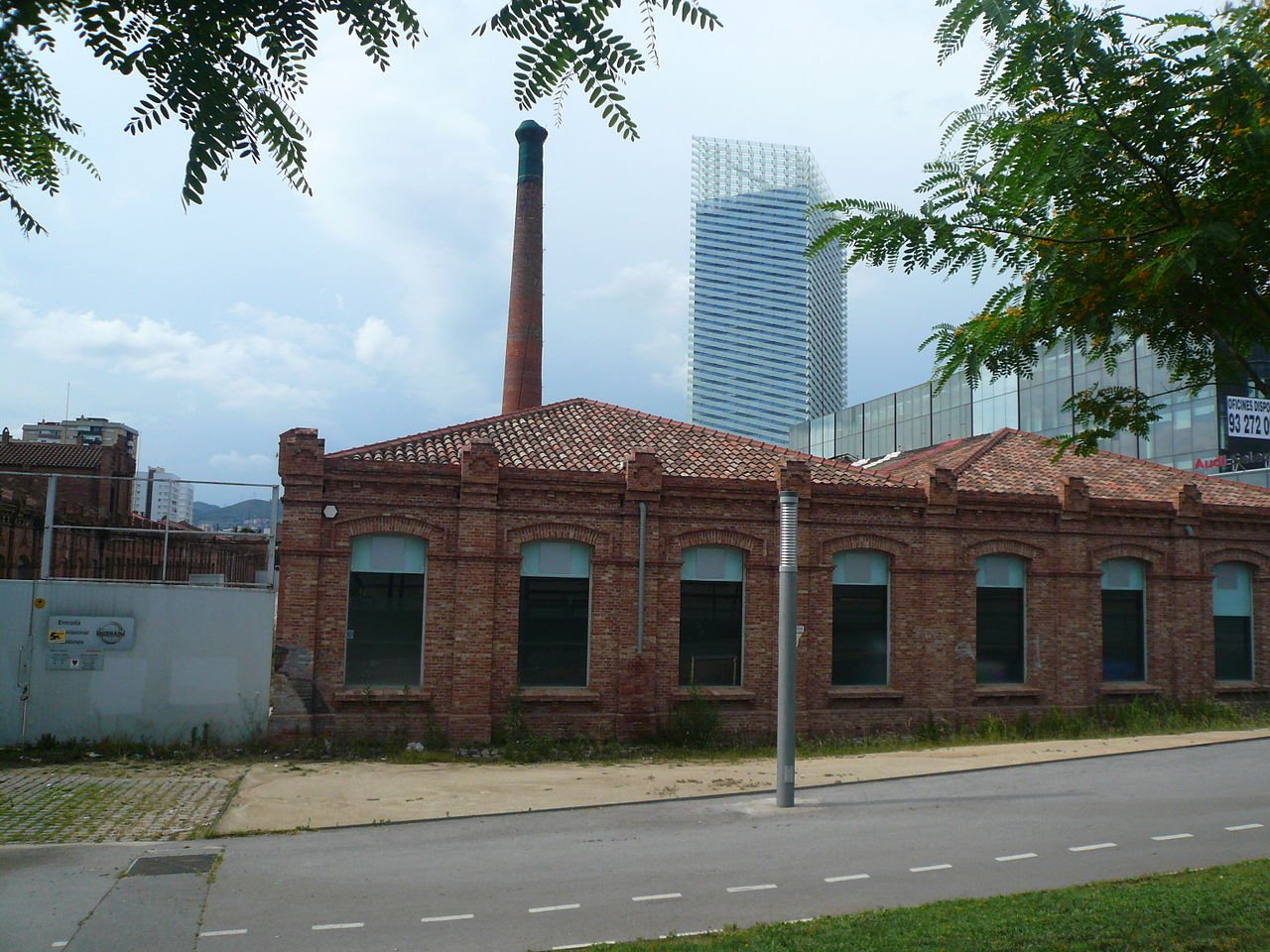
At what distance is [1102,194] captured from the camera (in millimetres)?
6043

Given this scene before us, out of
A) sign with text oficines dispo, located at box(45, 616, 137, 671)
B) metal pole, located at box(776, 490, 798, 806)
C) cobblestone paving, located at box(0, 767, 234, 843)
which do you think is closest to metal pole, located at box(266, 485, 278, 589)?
sign with text oficines dispo, located at box(45, 616, 137, 671)

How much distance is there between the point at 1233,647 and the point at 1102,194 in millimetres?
21956

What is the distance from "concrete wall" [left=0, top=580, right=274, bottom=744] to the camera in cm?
1683

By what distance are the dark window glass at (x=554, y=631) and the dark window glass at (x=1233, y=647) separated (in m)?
15.3

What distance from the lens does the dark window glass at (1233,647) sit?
2370 centimetres

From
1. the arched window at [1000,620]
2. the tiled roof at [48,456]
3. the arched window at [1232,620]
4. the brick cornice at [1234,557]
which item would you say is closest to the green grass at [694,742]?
the arched window at [1232,620]

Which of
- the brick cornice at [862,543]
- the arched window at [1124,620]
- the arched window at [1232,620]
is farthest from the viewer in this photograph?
the arched window at [1232,620]

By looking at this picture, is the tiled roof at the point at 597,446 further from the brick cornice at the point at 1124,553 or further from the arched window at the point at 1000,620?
the brick cornice at the point at 1124,553

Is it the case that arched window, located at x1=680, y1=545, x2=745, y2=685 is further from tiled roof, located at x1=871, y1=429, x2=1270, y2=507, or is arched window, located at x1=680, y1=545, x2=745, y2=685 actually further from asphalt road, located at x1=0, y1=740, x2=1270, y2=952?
asphalt road, located at x1=0, y1=740, x2=1270, y2=952

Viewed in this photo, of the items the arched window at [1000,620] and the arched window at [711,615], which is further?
the arched window at [1000,620]

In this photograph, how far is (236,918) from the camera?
844 centimetres

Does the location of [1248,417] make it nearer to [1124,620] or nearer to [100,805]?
[1124,620]

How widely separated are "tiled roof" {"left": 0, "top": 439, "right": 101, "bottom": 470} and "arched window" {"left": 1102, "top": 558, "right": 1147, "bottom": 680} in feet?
119

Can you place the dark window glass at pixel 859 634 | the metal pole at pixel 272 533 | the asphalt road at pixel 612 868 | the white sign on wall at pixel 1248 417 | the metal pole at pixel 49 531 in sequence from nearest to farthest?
the asphalt road at pixel 612 868
the metal pole at pixel 49 531
the metal pole at pixel 272 533
the dark window glass at pixel 859 634
the white sign on wall at pixel 1248 417
